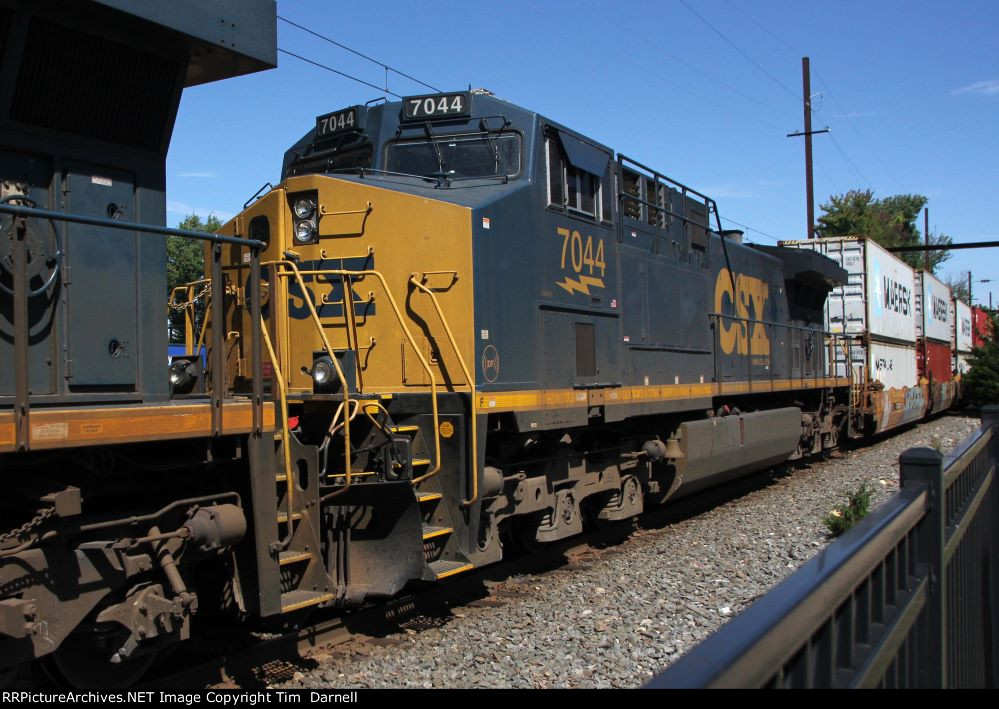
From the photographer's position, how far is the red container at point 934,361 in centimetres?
2475

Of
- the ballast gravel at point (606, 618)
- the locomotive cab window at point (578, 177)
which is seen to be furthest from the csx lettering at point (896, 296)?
the locomotive cab window at point (578, 177)

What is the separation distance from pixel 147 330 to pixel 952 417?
101 ft

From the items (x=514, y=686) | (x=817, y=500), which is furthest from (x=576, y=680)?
(x=817, y=500)

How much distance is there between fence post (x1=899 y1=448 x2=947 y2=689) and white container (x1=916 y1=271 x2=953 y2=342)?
79.5 feet

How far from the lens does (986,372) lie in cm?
2934

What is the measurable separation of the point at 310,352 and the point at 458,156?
2164mm

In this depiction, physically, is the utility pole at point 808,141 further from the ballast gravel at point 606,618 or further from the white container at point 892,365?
the ballast gravel at point 606,618

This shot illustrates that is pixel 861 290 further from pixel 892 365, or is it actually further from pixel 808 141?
pixel 808 141

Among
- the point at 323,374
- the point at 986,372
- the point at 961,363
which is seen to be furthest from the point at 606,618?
the point at 961,363

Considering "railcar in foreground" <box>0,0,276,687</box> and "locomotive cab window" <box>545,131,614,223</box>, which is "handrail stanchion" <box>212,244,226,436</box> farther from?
"locomotive cab window" <box>545,131,614,223</box>

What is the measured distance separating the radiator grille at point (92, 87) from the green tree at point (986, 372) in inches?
1186

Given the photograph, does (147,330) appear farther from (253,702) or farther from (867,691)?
(867,691)

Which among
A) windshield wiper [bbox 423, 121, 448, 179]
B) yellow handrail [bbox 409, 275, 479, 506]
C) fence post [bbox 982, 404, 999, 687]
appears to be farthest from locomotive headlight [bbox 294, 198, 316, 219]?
fence post [bbox 982, 404, 999, 687]

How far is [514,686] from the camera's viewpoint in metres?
4.95
